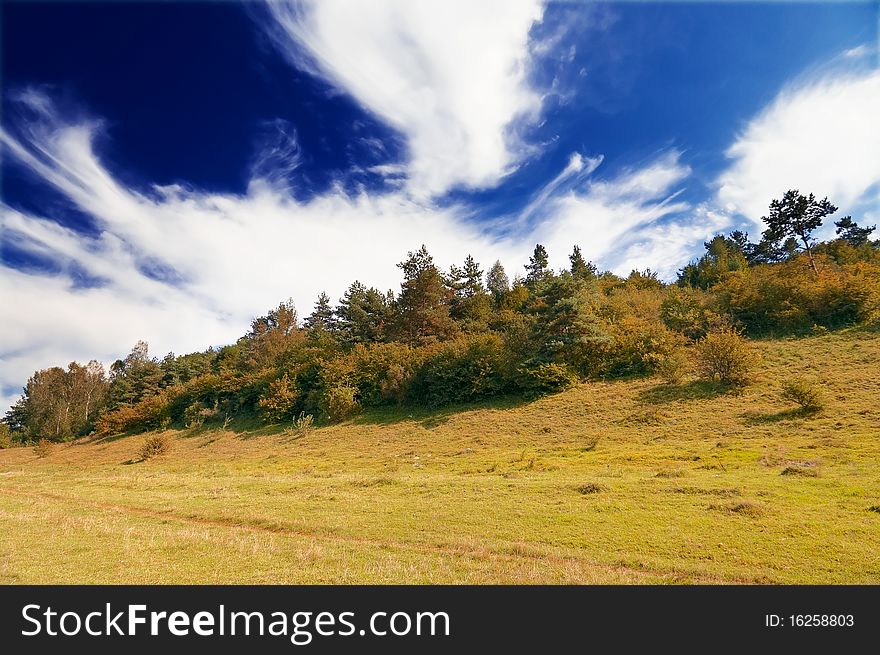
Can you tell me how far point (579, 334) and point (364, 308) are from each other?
1697 inches

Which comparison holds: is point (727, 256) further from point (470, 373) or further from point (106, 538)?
point (106, 538)

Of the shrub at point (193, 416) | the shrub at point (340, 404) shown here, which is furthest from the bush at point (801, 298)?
the shrub at point (193, 416)

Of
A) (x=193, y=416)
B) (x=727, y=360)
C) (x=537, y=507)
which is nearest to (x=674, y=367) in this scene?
(x=727, y=360)

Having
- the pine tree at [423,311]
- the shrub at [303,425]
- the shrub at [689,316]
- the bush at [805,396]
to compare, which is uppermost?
the pine tree at [423,311]

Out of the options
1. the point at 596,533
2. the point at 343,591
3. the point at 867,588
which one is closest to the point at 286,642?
the point at 343,591

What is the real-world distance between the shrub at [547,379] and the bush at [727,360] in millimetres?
12457

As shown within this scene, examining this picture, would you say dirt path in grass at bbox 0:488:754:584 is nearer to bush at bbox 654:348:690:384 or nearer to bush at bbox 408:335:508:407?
bush at bbox 408:335:508:407

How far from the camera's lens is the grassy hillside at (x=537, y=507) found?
9.26m

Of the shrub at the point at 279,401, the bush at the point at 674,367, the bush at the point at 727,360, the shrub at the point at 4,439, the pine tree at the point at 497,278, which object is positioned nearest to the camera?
the bush at the point at 727,360

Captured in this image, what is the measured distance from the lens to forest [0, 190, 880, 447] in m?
45.5

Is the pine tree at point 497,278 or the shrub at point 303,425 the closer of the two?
the shrub at point 303,425

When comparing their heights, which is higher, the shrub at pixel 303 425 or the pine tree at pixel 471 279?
the pine tree at pixel 471 279

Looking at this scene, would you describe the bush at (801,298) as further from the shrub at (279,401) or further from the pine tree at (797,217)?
the shrub at (279,401)

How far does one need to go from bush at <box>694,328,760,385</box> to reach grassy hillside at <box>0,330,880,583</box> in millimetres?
1577
